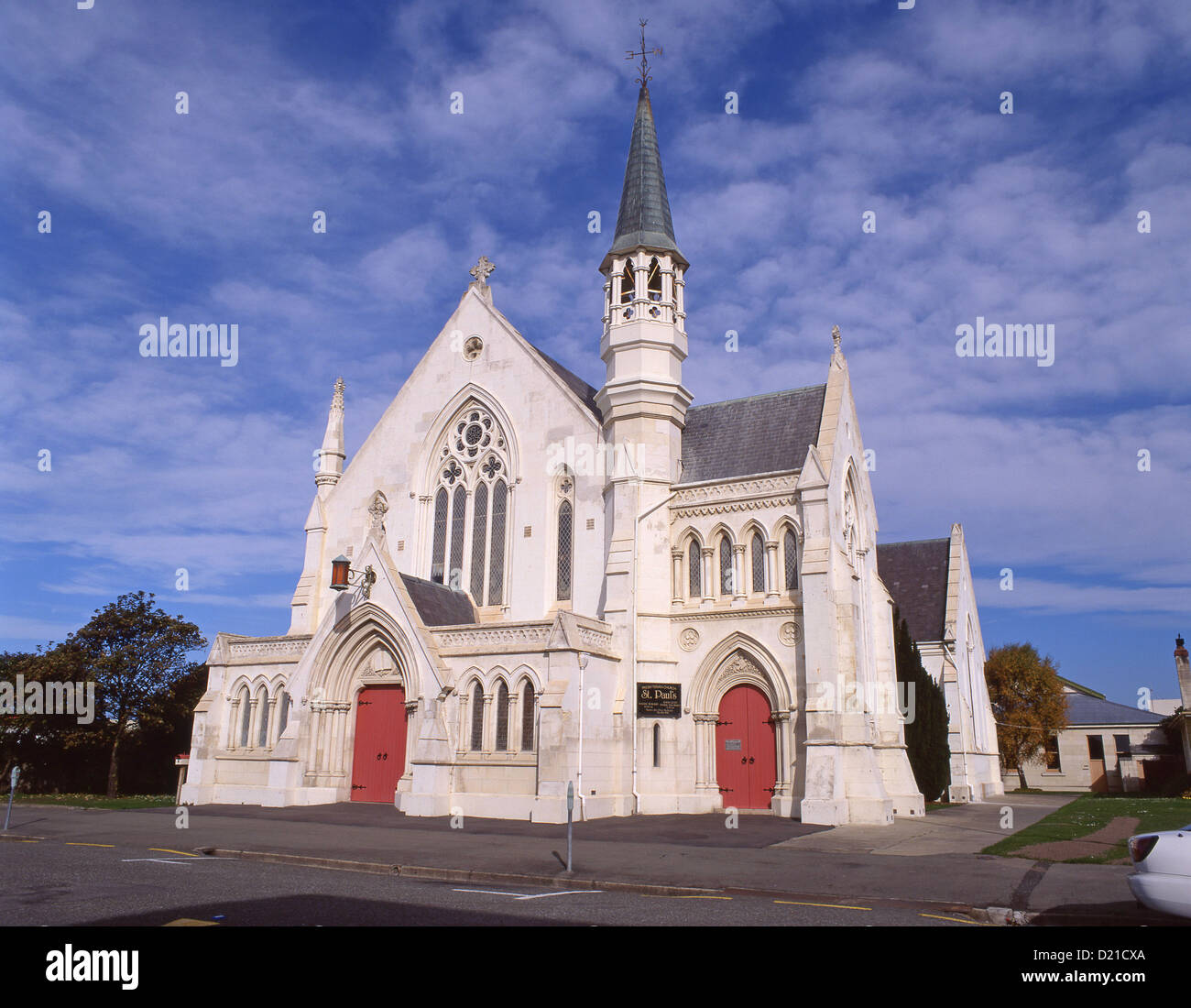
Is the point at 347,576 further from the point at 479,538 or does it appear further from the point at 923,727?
the point at 923,727

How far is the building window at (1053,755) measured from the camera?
184 feet

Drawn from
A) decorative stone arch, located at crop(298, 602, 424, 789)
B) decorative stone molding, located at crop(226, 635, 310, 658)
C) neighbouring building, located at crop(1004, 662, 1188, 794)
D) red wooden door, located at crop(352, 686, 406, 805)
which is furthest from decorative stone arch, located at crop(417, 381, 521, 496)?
neighbouring building, located at crop(1004, 662, 1188, 794)

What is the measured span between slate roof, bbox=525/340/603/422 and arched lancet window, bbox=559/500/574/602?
3.20 metres

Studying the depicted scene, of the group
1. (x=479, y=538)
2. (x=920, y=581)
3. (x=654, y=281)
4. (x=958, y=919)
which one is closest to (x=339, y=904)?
(x=958, y=919)

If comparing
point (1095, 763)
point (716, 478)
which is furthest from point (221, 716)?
point (1095, 763)

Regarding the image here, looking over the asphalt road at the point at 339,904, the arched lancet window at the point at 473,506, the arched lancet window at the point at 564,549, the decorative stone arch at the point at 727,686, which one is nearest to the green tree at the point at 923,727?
the decorative stone arch at the point at 727,686

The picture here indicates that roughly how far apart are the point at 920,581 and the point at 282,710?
30.0 m

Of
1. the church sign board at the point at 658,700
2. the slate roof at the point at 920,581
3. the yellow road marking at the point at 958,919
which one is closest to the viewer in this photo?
the yellow road marking at the point at 958,919

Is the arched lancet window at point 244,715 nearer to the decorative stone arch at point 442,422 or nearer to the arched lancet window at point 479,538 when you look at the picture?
the arched lancet window at point 479,538

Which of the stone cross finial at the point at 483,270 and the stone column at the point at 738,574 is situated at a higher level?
the stone cross finial at the point at 483,270

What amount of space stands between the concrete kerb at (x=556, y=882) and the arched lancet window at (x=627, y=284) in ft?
68.9

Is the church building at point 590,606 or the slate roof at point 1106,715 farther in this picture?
the slate roof at point 1106,715

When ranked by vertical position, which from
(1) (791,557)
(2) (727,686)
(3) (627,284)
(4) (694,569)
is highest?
(3) (627,284)

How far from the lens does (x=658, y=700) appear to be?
83.4 ft
